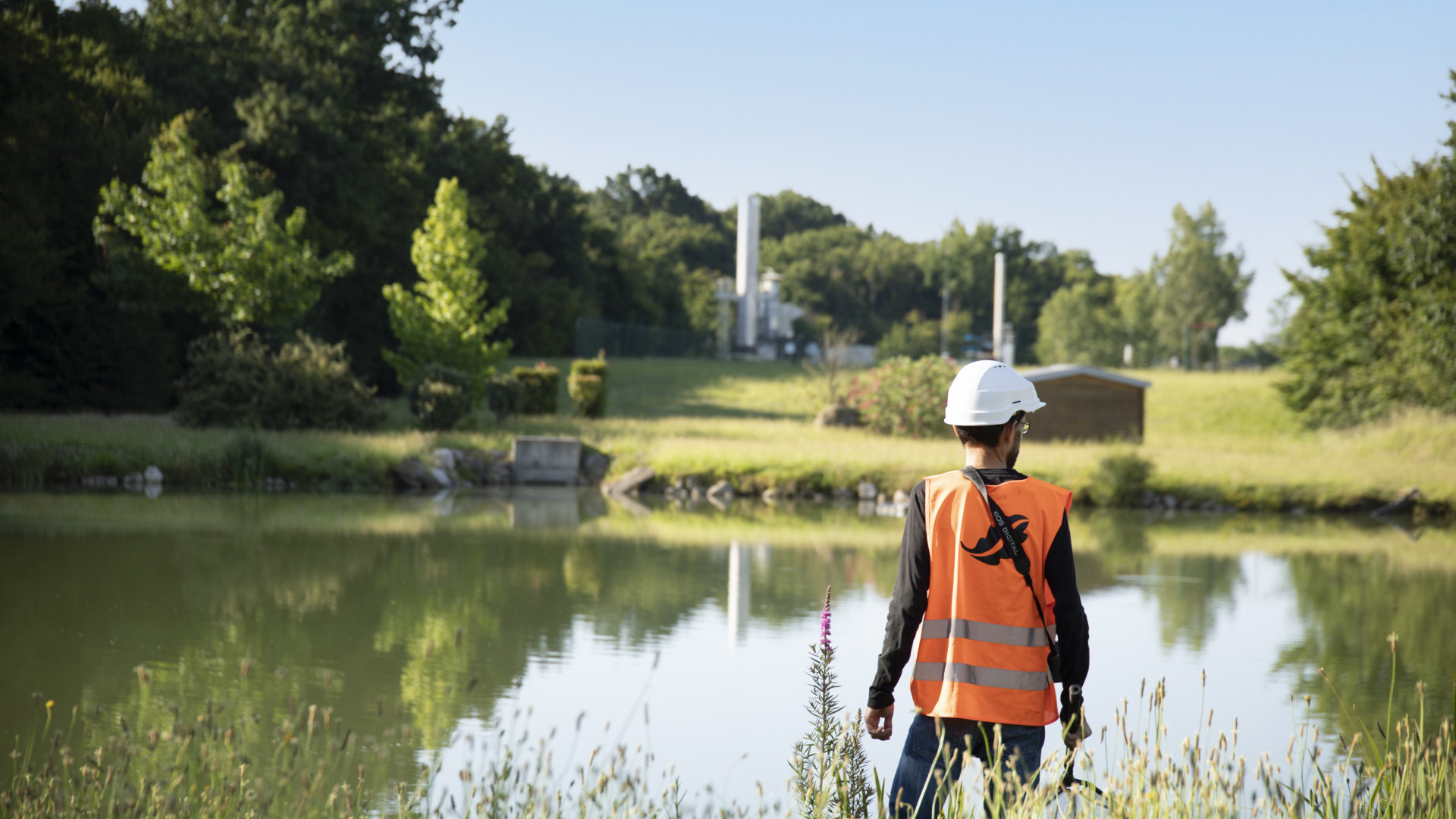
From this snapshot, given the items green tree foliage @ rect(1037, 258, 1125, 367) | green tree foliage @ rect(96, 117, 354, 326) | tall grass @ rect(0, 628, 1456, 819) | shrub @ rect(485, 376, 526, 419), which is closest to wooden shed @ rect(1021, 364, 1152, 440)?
shrub @ rect(485, 376, 526, 419)

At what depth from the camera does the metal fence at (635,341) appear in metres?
43.7

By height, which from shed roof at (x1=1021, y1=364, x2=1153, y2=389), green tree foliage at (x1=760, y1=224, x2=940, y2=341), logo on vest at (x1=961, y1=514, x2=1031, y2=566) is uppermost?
green tree foliage at (x1=760, y1=224, x2=940, y2=341)

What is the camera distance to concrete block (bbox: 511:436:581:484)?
18.4 metres

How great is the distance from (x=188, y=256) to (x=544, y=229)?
2698cm

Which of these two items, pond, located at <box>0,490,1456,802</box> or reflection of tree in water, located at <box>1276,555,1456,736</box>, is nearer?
pond, located at <box>0,490,1456,802</box>

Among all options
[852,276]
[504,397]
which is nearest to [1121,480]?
[504,397]

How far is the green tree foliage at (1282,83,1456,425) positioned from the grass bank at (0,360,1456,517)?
136 centimetres

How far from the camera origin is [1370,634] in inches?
329

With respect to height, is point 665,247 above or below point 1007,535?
above

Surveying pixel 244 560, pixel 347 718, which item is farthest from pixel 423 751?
pixel 244 560

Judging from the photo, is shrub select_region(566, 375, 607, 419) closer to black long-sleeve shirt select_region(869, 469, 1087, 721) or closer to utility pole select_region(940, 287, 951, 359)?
black long-sleeve shirt select_region(869, 469, 1087, 721)

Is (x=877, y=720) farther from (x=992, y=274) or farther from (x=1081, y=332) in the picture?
(x=992, y=274)

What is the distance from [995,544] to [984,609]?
6.7 inches

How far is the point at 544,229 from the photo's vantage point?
4778 cm
